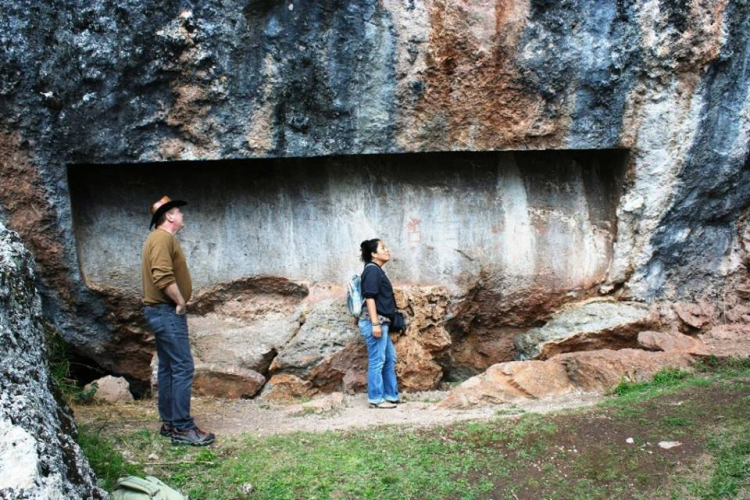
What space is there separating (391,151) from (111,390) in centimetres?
323

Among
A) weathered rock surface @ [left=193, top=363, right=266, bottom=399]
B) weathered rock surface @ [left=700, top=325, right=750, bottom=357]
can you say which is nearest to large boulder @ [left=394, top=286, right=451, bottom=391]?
weathered rock surface @ [left=193, top=363, right=266, bottom=399]

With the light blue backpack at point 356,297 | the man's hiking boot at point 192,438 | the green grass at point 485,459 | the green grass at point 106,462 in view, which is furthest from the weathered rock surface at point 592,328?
the green grass at point 106,462

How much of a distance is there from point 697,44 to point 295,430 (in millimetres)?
4785

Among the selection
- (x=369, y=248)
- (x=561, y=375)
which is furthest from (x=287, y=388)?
(x=561, y=375)

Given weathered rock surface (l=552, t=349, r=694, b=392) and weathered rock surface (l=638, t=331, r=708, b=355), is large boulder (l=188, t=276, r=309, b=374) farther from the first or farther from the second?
weathered rock surface (l=638, t=331, r=708, b=355)

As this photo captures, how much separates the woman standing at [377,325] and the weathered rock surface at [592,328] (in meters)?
1.67

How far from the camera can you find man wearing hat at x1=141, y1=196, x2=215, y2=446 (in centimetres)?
564

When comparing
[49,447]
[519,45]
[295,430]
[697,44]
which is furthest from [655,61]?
[49,447]

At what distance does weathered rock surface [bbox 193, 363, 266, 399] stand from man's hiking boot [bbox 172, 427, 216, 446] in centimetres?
195

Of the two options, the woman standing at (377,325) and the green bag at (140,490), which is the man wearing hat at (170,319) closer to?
the green bag at (140,490)

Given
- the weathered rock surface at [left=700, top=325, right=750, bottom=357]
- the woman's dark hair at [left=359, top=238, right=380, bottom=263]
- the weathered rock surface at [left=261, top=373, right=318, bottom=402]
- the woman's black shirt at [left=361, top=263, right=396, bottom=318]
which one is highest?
the woman's dark hair at [left=359, top=238, right=380, bottom=263]

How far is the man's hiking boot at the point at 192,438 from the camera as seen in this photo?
5.60 metres

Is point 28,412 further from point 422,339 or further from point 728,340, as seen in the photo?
point 728,340

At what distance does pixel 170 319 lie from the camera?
225 inches
